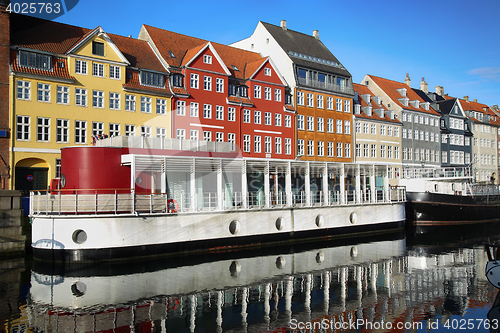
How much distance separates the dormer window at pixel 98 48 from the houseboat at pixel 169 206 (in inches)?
373

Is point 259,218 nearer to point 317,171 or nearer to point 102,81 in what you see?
point 317,171

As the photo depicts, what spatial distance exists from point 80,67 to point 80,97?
2255 mm

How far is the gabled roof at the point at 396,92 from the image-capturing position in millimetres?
60644

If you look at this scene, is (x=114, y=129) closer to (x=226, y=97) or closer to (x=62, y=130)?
(x=62, y=130)

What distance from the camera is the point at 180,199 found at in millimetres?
26469

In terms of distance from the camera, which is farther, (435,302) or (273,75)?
(273,75)

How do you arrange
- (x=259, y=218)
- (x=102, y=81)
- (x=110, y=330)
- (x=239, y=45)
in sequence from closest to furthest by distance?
1. (x=110, y=330)
2. (x=259, y=218)
3. (x=102, y=81)
4. (x=239, y=45)

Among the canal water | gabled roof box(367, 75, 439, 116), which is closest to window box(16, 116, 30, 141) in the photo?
the canal water

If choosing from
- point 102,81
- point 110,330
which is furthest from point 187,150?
point 110,330

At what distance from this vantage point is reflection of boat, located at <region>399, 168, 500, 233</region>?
40.8m

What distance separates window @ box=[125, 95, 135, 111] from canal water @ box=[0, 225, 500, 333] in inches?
584

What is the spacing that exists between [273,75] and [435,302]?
32379 mm

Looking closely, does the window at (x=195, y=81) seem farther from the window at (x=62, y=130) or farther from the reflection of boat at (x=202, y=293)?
the reflection of boat at (x=202, y=293)

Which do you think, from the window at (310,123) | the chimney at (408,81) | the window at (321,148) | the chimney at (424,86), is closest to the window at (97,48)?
the window at (310,123)
